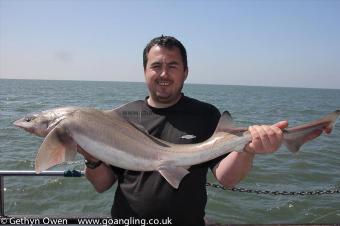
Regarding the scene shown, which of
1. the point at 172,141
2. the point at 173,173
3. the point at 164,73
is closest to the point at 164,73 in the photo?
the point at 164,73

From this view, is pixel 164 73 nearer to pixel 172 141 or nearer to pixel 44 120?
pixel 172 141

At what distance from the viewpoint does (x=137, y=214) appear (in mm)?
3438

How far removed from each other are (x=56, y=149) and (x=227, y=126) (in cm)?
154

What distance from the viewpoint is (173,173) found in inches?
132

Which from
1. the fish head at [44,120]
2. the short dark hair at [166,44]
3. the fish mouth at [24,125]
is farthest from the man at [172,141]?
the fish mouth at [24,125]

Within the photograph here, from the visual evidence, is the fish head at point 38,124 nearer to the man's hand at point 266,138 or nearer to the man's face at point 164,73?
the man's face at point 164,73

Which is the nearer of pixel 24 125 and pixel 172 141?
pixel 172 141

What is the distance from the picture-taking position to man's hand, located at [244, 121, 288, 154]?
318cm

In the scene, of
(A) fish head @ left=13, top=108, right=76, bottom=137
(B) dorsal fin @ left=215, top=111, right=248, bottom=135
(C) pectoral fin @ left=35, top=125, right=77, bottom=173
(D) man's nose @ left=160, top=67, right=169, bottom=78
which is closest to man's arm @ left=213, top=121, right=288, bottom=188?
(B) dorsal fin @ left=215, top=111, right=248, bottom=135

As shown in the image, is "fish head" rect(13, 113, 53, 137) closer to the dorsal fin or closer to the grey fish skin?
the grey fish skin

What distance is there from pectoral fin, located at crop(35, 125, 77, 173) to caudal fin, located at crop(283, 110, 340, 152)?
1.89 meters

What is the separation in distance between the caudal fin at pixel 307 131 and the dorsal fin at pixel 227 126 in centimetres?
37

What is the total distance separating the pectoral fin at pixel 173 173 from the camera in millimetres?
3305

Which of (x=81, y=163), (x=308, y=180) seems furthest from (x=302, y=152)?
(x=81, y=163)
